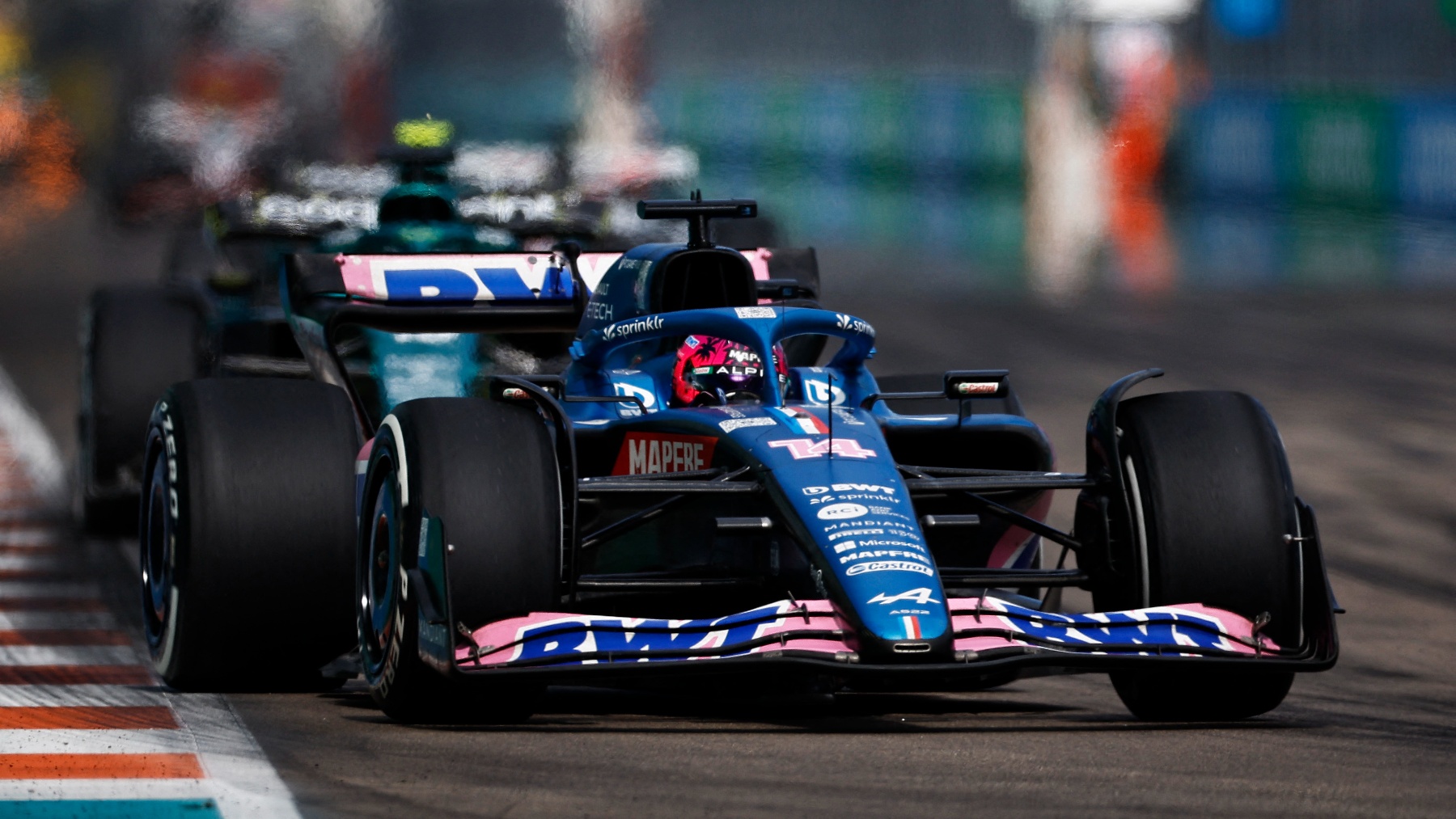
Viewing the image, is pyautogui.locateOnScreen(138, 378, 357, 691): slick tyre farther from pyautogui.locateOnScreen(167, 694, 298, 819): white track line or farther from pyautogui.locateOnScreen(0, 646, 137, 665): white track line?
pyautogui.locateOnScreen(0, 646, 137, 665): white track line

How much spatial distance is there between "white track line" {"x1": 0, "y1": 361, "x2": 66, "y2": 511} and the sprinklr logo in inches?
248

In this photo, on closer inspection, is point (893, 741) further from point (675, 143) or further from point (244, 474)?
point (675, 143)

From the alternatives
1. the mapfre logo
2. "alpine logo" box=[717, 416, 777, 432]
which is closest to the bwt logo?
"alpine logo" box=[717, 416, 777, 432]

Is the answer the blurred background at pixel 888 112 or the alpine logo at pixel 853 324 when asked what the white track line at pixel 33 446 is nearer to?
the blurred background at pixel 888 112

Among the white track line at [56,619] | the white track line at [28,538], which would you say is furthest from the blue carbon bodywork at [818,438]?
the white track line at [28,538]

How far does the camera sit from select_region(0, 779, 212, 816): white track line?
6027 millimetres

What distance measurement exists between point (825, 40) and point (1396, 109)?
307 inches

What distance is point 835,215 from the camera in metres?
32.5

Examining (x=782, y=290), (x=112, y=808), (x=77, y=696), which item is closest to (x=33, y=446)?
(x=782, y=290)

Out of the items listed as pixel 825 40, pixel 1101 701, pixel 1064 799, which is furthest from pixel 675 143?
pixel 1064 799

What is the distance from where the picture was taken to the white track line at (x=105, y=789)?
6.03m

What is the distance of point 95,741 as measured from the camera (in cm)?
689

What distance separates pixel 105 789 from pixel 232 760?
0.54 meters

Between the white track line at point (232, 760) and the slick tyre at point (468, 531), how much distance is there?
494mm
